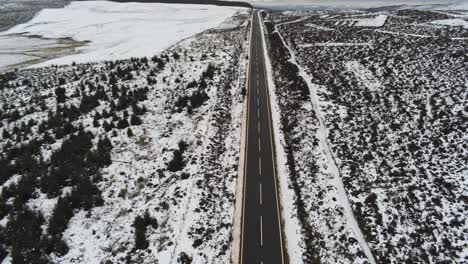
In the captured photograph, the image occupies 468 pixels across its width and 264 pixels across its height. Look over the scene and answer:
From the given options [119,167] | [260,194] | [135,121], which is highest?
[135,121]

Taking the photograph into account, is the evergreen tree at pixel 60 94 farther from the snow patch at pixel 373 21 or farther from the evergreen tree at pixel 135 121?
the snow patch at pixel 373 21

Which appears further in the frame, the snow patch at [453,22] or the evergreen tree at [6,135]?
the snow patch at [453,22]

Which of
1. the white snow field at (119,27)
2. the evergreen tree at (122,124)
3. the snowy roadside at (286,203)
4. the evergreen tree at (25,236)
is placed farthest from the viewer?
the white snow field at (119,27)

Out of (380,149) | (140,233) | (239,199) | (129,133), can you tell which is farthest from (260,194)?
(129,133)

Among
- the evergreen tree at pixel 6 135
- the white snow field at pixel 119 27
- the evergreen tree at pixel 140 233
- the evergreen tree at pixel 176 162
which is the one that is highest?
the white snow field at pixel 119 27

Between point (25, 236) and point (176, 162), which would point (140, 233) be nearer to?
point (25, 236)

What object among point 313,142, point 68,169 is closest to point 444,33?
point 313,142

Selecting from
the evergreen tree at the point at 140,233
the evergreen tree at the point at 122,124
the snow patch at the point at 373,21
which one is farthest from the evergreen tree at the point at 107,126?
the snow patch at the point at 373,21
